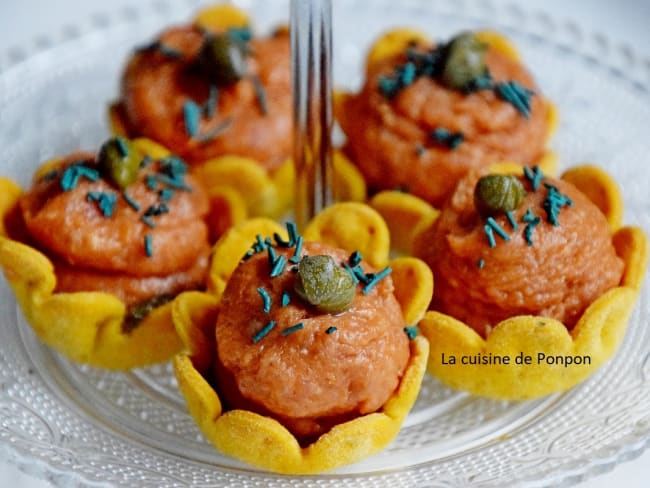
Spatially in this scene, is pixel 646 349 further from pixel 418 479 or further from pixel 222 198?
pixel 222 198

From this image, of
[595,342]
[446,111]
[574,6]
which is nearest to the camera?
[595,342]

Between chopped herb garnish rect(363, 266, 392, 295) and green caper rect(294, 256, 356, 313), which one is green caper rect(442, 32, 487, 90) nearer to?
chopped herb garnish rect(363, 266, 392, 295)

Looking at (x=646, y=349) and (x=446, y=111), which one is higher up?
(x=446, y=111)

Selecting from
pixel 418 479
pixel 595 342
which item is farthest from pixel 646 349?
pixel 418 479

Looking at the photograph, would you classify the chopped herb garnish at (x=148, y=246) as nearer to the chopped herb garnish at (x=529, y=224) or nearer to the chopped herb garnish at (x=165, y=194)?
the chopped herb garnish at (x=165, y=194)

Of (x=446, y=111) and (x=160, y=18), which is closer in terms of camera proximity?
(x=446, y=111)

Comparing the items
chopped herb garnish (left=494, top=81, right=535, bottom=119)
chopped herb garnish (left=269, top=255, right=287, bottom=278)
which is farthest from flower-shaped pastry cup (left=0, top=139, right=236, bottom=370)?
chopped herb garnish (left=494, top=81, right=535, bottom=119)
